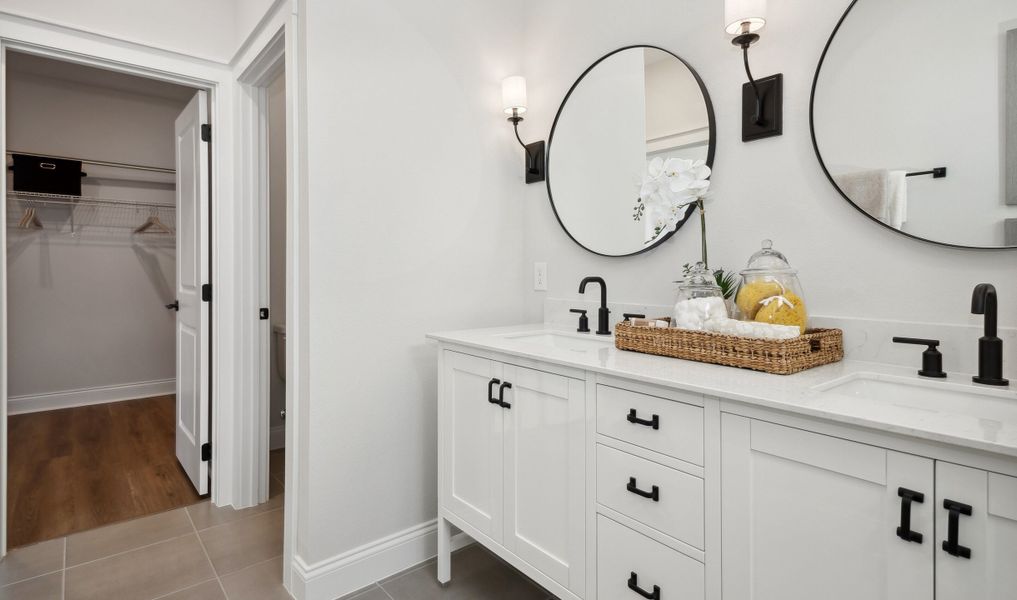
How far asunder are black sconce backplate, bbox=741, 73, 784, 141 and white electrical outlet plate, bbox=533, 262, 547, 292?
97cm

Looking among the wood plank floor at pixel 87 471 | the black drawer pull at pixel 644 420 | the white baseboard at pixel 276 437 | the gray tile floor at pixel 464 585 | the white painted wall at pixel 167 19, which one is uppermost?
the white painted wall at pixel 167 19

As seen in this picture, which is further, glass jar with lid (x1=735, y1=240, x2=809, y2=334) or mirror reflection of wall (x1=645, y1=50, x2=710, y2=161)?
mirror reflection of wall (x1=645, y1=50, x2=710, y2=161)

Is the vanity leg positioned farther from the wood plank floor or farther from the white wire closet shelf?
the white wire closet shelf

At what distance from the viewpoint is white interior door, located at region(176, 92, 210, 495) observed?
2.51 meters

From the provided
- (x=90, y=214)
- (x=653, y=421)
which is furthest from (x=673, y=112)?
(x=90, y=214)

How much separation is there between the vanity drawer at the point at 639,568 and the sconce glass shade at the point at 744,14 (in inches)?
53.0

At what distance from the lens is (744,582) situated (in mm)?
990

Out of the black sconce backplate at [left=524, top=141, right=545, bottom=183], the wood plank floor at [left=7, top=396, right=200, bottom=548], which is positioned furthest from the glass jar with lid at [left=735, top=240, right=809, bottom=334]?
the wood plank floor at [left=7, top=396, right=200, bottom=548]

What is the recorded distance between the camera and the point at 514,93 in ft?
7.02

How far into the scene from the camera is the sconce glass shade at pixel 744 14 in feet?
4.49

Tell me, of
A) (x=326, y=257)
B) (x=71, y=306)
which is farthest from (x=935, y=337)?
(x=71, y=306)

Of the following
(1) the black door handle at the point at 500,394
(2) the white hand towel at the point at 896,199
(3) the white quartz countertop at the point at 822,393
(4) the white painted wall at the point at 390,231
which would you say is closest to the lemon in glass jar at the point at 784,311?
(3) the white quartz countertop at the point at 822,393

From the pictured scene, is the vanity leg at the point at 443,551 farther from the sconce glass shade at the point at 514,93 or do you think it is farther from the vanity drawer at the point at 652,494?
the sconce glass shade at the point at 514,93

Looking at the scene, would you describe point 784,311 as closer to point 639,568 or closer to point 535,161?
point 639,568
